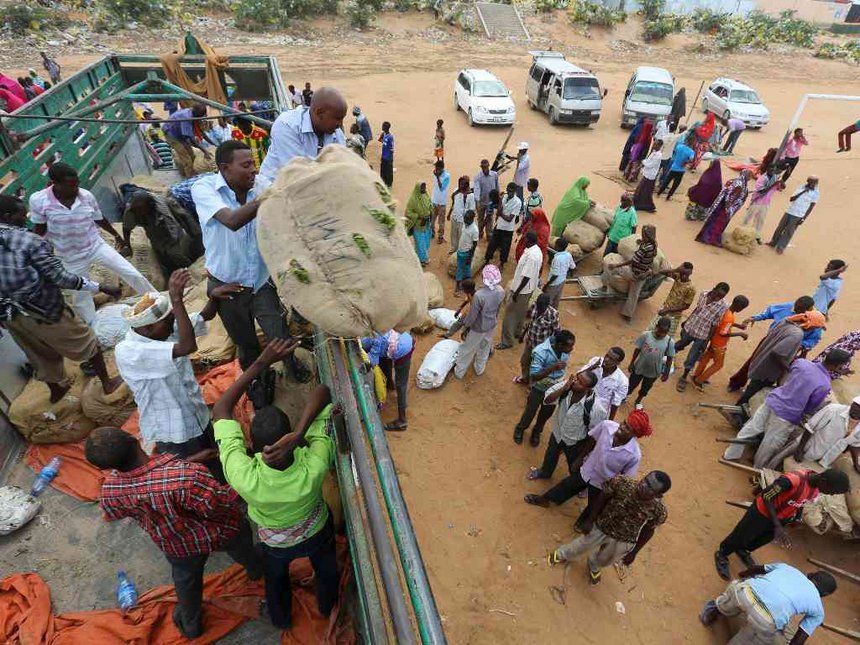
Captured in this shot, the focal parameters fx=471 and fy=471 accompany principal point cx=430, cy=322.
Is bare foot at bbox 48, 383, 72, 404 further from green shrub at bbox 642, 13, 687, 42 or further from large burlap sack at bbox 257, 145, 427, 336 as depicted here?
green shrub at bbox 642, 13, 687, 42

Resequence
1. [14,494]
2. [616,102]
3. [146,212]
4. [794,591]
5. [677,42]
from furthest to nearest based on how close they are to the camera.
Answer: [677,42] < [616,102] < [146,212] < [14,494] < [794,591]

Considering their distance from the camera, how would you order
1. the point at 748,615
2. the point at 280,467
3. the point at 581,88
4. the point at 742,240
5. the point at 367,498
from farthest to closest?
the point at 581,88 < the point at 742,240 < the point at 748,615 < the point at 280,467 < the point at 367,498

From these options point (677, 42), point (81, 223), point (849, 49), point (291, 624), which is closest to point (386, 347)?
point (291, 624)

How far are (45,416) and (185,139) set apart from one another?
6.74 meters

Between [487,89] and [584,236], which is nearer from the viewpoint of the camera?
[584,236]

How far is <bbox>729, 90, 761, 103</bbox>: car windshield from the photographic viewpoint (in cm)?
1677

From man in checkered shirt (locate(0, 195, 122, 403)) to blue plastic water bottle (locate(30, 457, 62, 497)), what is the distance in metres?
0.53

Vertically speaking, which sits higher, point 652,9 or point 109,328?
point 652,9

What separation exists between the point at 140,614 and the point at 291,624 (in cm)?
101

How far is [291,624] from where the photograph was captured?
316cm

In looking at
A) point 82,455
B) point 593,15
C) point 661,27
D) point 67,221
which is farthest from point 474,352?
point 661,27

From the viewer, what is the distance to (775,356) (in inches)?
214

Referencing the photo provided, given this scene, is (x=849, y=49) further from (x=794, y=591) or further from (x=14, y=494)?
(x=14, y=494)

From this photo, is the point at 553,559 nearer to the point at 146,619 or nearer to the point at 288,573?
the point at 288,573
